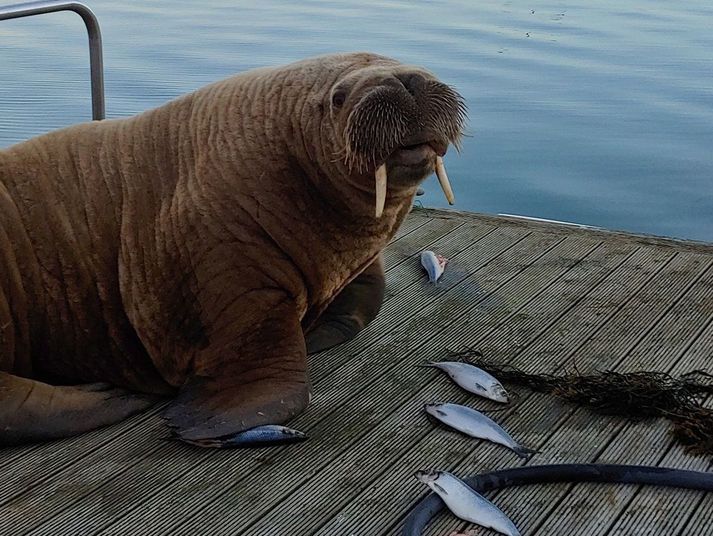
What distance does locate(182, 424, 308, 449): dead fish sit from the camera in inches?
139

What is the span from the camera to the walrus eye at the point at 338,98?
3.74m

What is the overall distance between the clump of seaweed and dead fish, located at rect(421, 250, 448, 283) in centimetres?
104

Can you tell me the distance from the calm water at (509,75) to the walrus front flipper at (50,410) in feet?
22.9

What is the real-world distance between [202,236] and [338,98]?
0.68 metres

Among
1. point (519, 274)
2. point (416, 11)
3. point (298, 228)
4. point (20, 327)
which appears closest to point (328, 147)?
point (298, 228)

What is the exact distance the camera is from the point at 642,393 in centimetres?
381

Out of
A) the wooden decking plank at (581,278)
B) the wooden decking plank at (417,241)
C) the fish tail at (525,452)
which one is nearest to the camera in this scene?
the fish tail at (525,452)

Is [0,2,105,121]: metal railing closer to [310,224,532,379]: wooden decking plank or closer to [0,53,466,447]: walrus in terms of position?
[0,53,466,447]: walrus

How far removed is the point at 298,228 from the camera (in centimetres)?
391

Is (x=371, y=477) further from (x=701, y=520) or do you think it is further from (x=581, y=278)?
(x=581, y=278)

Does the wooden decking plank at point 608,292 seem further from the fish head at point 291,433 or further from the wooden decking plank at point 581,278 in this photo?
the fish head at point 291,433

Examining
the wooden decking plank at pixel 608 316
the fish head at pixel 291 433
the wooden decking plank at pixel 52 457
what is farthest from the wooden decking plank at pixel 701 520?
the wooden decking plank at pixel 52 457

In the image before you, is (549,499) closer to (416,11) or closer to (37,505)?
(37,505)

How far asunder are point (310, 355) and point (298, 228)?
2.15ft
